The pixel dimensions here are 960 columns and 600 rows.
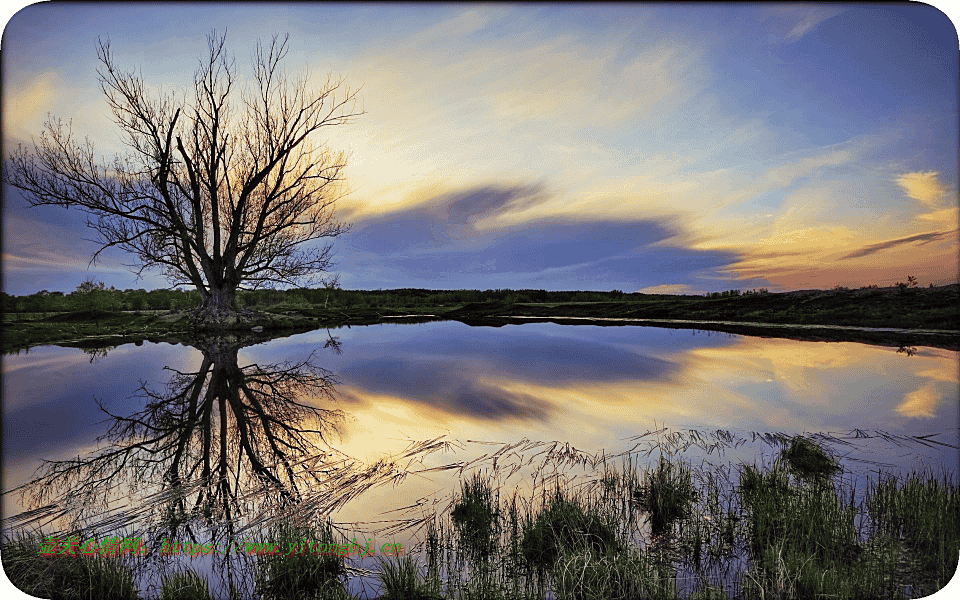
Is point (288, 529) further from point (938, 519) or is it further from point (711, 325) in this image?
point (711, 325)

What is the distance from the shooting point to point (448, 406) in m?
9.54

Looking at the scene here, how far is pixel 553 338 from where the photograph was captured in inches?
869

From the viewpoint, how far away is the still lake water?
5902 millimetres

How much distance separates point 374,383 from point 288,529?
26.5ft

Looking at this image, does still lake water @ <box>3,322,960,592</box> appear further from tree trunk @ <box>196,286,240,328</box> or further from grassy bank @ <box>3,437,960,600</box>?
tree trunk @ <box>196,286,240,328</box>

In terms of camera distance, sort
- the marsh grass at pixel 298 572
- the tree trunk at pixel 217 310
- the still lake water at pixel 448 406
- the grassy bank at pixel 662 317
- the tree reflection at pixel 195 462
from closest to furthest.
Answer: the marsh grass at pixel 298 572 < the tree reflection at pixel 195 462 < the still lake water at pixel 448 406 < the grassy bank at pixel 662 317 < the tree trunk at pixel 217 310

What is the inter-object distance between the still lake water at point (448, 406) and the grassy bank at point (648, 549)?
2.48ft

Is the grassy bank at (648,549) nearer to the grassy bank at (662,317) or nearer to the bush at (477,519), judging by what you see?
the bush at (477,519)

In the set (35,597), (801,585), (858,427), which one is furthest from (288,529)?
(858,427)

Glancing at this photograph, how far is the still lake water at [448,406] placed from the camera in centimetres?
590

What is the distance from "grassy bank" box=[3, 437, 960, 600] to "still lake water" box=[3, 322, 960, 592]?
0.76 m

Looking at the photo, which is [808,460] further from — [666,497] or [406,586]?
[406,586]

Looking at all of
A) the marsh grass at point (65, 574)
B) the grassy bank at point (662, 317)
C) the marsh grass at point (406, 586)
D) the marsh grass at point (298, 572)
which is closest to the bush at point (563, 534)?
the marsh grass at point (406, 586)

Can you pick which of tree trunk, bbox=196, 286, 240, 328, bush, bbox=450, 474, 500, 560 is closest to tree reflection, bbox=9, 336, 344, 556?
bush, bbox=450, 474, 500, 560
